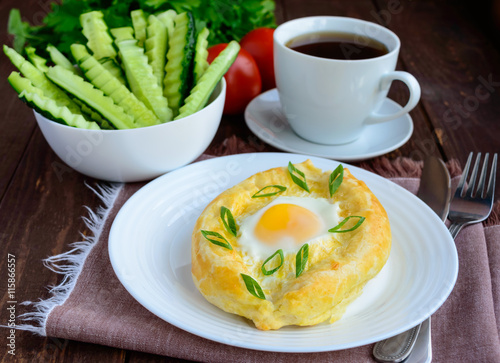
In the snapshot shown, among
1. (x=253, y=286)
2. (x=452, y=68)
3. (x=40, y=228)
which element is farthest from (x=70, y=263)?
(x=452, y=68)

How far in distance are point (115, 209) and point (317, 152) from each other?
1.22m

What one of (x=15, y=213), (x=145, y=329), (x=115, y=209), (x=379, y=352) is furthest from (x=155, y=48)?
(x=379, y=352)

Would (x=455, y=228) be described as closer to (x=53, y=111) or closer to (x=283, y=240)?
(x=283, y=240)

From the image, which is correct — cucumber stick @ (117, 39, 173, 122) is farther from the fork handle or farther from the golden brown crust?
the fork handle

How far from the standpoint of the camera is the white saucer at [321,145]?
→ 10.1ft

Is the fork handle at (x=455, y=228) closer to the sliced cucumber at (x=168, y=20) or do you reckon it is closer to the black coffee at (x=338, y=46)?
the black coffee at (x=338, y=46)

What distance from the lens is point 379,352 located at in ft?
5.95

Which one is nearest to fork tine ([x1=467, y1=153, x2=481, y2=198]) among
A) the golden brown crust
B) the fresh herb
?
the golden brown crust

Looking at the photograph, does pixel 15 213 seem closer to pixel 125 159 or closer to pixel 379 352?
pixel 125 159

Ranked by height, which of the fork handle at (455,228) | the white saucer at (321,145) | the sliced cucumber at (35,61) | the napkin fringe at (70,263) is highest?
the sliced cucumber at (35,61)

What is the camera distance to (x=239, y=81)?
356 cm

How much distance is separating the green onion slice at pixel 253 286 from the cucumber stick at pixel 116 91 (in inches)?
49.3

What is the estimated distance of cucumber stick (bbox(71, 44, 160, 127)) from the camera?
107 inches

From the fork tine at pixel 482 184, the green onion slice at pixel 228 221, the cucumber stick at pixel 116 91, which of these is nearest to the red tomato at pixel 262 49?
the cucumber stick at pixel 116 91
